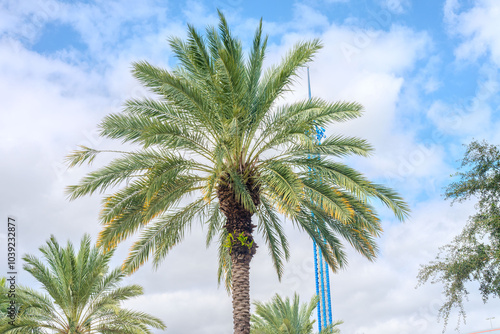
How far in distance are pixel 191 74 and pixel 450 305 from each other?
40.5 ft

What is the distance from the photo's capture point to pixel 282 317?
21141mm

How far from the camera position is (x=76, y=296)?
1825cm

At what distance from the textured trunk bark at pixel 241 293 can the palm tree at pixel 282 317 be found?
26.1 feet

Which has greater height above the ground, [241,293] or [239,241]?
[239,241]

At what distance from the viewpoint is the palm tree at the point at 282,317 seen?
20.5 meters

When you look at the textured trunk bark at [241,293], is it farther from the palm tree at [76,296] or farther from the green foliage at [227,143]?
the palm tree at [76,296]

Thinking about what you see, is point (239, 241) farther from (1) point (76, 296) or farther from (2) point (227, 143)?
(1) point (76, 296)

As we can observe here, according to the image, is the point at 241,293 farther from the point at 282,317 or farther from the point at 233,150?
the point at 282,317

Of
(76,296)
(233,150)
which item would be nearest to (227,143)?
(233,150)

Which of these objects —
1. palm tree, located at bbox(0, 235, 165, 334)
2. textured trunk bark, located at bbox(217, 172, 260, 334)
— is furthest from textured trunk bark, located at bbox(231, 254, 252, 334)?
palm tree, located at bbox(0, 235, 165, 334)

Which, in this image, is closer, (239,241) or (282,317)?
(239,241)

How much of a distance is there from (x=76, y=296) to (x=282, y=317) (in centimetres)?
843

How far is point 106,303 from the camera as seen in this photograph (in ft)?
60.9

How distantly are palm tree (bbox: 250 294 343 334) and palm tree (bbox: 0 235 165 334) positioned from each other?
4.79 metres
